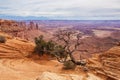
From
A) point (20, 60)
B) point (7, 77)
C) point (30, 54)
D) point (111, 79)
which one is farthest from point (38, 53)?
point (111, 79)

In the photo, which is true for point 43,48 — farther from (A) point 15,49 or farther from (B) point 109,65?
(B) point 109,65

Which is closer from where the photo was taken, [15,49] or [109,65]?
[109,65]

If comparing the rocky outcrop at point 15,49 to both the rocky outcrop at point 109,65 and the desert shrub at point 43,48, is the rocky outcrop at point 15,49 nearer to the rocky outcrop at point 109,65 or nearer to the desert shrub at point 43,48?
the desert shrub at point 43,48

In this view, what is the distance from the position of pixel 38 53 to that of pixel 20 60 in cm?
328

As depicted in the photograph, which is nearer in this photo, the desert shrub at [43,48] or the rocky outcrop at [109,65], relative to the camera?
the rocky outcrop at [109,65]

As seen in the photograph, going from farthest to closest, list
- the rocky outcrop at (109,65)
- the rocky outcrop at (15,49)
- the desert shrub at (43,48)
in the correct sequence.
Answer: the desert shrub at (43,48)
the rocky outcrop at (15,49)
the rocky outcrop at (109,65)

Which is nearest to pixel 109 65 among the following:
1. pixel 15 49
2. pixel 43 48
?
pixel 43 48

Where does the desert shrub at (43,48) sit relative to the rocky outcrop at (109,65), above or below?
below

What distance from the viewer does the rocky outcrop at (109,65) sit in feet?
59.9

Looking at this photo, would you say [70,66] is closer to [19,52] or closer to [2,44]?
[19,52]

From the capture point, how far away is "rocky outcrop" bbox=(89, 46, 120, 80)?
1827cm

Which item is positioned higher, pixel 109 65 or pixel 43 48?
pixel 109 65

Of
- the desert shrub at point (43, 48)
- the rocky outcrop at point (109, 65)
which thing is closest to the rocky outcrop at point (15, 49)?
the desert shrub at point (43, 48)

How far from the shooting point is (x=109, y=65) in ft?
64.0
